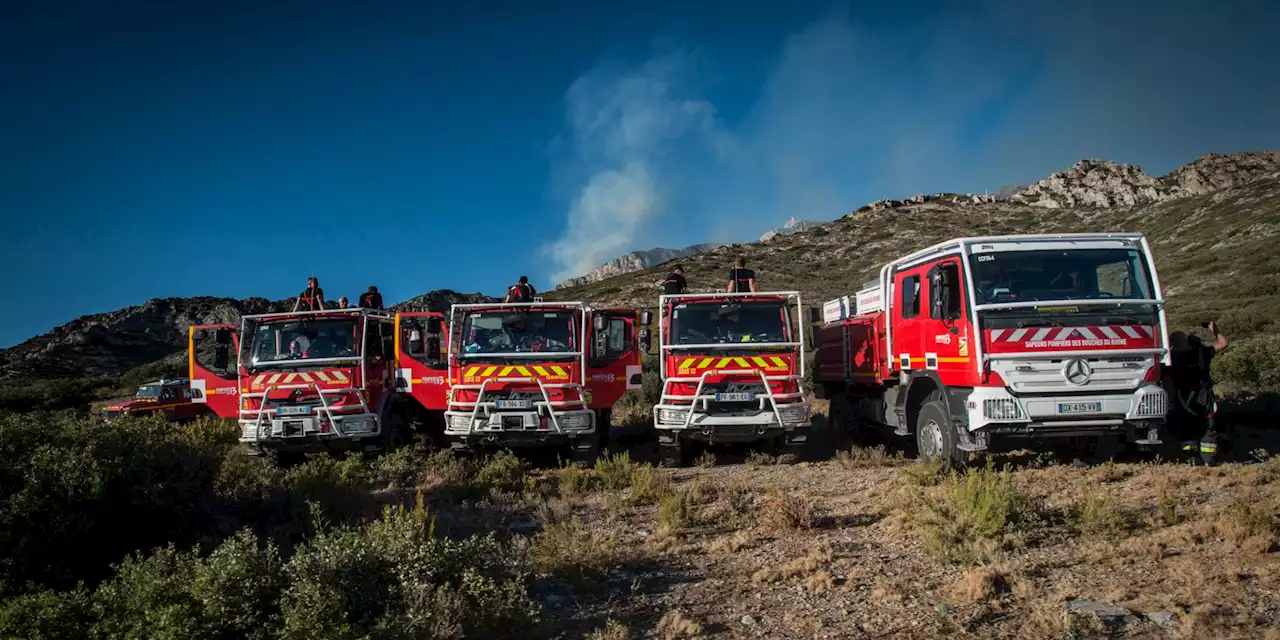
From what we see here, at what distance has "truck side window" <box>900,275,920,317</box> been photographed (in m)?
9.09

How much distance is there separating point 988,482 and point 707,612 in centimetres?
288

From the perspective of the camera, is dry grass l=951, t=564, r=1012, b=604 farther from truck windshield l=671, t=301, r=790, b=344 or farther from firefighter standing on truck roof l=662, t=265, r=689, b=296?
firefighter standing on truck roof l=662, t=265, r=689, b=296

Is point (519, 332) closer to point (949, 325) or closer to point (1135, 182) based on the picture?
point (949, 325)

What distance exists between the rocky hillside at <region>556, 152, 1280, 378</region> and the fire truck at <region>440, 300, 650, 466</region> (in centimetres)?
1738

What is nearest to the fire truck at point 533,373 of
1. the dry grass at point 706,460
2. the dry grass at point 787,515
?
the dry grass at point 706,460

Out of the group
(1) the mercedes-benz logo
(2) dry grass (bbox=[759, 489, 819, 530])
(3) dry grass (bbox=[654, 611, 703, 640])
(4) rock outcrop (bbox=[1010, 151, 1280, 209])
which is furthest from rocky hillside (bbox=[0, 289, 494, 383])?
(4) rock outcrop (bbox=[1010, 151, 1280, 209])

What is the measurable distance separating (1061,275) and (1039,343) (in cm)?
98

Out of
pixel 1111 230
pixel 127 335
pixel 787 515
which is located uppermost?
pixel 1111 230

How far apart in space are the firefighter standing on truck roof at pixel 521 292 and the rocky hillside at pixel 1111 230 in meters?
17.9

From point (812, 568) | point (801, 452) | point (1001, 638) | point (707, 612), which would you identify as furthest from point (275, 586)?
point (801, 452)

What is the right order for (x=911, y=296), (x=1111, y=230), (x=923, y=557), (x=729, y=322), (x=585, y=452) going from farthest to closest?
(x=1111, y=230)
(x=729, y=322)
(x=585, y=452)
(x=911, y=296)
(x=923, y=557)

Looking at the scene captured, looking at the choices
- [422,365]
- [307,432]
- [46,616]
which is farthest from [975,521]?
[307,432]

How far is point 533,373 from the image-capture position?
396 inches

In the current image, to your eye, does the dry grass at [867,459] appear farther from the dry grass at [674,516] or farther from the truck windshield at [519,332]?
the truck windshield at [519,332]
